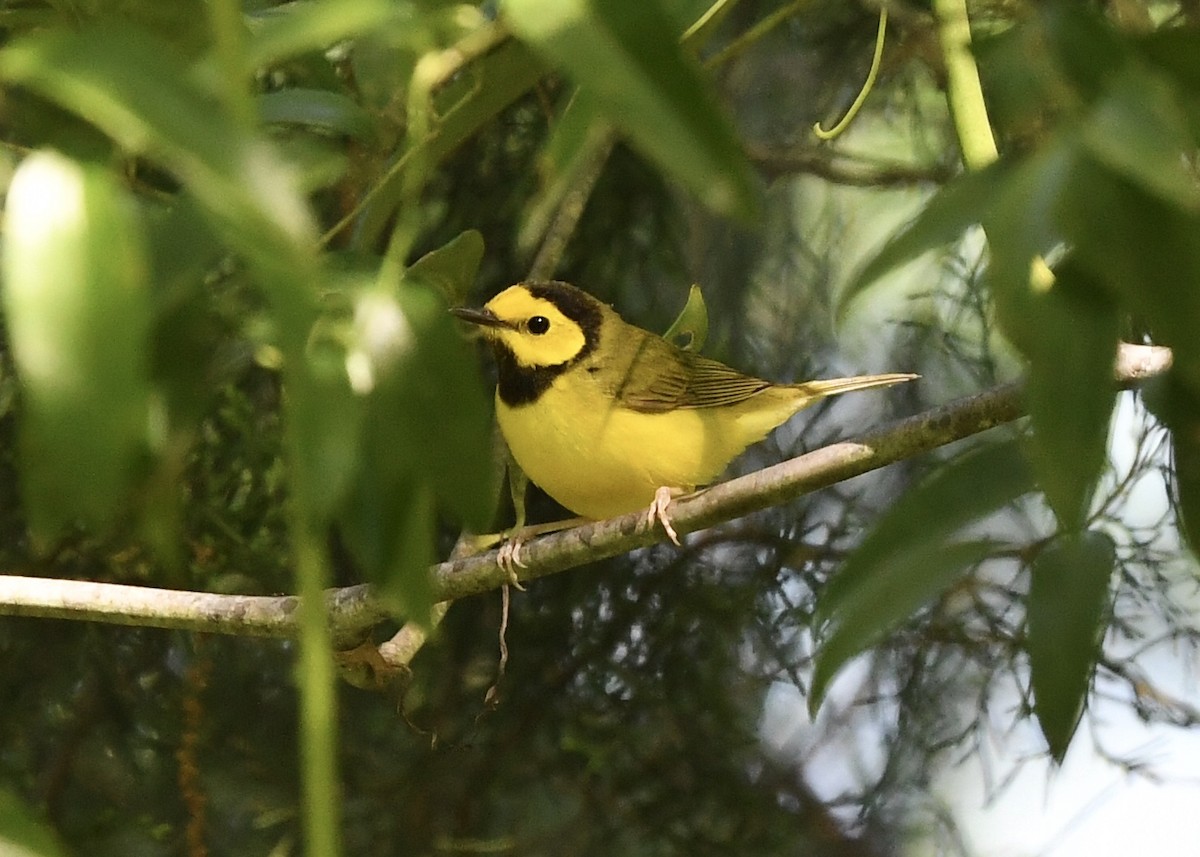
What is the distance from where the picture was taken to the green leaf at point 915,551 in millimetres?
408

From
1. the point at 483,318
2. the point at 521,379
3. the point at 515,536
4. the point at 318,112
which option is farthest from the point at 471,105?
the point at 521,379

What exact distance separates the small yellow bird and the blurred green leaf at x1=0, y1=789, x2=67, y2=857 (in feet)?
2.72

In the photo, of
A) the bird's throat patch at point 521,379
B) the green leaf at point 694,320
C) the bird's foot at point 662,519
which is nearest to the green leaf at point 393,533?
the bird's foot at point 662,519

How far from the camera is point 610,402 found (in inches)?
50.5

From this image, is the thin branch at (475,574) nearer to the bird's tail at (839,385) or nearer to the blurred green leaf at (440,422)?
the blurred green leaf at (440,422)

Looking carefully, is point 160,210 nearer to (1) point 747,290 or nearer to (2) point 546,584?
(2) point 546,584

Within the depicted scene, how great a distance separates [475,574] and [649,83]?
517mm

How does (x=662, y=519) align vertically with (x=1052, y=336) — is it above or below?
below

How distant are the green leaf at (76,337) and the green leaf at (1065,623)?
0.85 feet

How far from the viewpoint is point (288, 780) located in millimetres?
1208

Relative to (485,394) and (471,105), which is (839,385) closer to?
(471,105)

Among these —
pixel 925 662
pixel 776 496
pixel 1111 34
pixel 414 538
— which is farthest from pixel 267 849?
pixel 1111 34

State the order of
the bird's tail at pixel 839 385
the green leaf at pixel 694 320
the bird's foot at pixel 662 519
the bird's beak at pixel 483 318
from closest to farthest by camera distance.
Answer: the bird's foot at pixel 662 519, the green leaf at pixel 694 320, the bird's beak at pixel 483 318, the bird's tail at pixel 839 385

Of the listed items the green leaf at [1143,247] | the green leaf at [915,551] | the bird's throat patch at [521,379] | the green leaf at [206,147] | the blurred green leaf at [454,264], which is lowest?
the bird's throat patch at [521,379]
